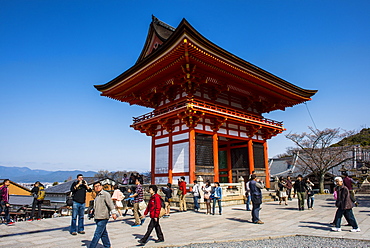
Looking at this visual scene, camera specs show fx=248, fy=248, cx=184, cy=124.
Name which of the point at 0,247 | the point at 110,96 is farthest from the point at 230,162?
the point at 0,247

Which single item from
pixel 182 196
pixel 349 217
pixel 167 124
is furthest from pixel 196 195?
pixel 349 217

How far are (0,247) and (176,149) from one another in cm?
1202

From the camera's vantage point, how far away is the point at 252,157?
21000mm

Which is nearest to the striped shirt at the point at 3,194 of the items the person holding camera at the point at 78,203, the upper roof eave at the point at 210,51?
the person holding camera at the point at 78,203

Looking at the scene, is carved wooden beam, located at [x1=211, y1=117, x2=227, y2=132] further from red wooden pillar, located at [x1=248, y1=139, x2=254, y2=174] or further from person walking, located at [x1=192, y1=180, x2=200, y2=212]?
person walking, located at [x1=192, y1=180, x2=200, y2=212]

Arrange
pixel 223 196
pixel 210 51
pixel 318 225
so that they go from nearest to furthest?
pixel 318 225
pixel 210 51
pixel 223 196

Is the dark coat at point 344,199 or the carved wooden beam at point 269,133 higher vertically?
the carved wooden beam at point 269,133

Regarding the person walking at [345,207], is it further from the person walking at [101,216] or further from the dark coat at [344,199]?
the person walking at [101,216]

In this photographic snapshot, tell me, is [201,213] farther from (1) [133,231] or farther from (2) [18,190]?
(2) [18,190]

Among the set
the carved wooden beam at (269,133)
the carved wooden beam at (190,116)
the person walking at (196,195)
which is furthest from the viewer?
the carved wooden beam at (269,133)

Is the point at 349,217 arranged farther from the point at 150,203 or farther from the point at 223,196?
the point at 223,196

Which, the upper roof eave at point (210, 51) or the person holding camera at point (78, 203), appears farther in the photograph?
the upper roof eave at point (210, 51)

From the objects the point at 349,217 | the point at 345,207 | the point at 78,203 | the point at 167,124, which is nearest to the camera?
the point at 345,207

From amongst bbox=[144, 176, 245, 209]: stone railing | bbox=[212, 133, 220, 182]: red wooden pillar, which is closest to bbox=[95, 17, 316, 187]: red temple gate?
bbox=[212, 133, 220, 182]: red wooden pillar
